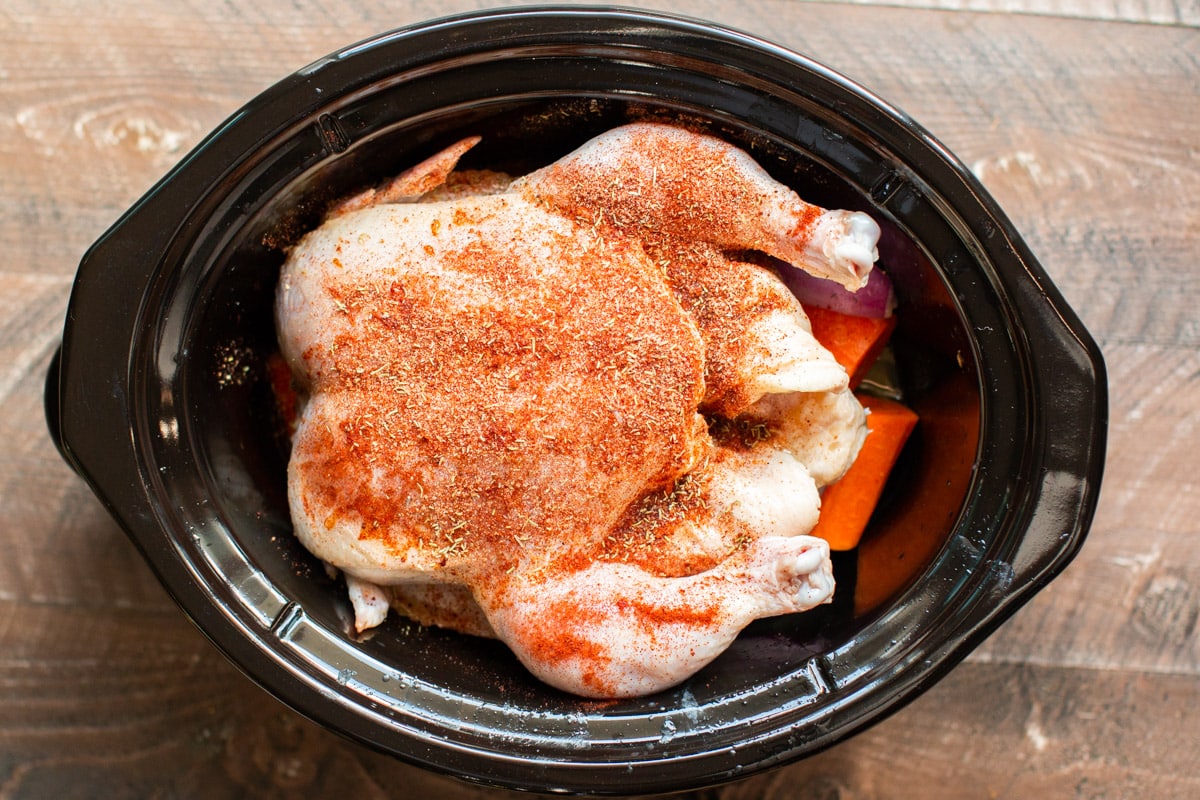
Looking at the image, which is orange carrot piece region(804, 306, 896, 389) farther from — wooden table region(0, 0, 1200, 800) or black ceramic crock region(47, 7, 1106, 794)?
wooden table region(0, 0, 1200, 800)

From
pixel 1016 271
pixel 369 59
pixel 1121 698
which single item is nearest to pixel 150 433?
pixel 369 59

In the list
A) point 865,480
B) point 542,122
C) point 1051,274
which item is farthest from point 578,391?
point 1051,274

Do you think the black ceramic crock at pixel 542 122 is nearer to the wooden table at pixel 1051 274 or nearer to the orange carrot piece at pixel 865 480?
the orange carrot piece at pixel 865 480

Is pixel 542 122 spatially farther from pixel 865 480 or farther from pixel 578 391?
pixel 865 480

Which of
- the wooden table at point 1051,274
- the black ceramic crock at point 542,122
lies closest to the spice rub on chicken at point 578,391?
the black ceramic crock at point 542,122

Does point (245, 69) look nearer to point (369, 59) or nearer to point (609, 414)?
point (369, 59)
